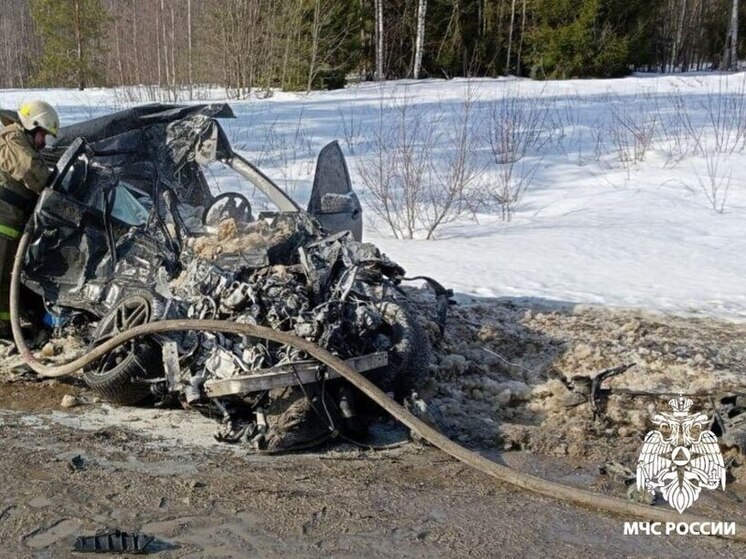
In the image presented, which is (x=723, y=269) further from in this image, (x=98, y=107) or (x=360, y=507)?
(x=98, y=107)

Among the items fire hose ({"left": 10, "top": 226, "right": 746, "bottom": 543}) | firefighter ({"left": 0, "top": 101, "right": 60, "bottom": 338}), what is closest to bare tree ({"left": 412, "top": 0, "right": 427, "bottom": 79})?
firefighter ({"left": 0, "top": 101, "right": 60, "bottom": 338})

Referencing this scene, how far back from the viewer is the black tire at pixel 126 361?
16.1ft

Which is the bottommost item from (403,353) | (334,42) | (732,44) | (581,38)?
(403,353)

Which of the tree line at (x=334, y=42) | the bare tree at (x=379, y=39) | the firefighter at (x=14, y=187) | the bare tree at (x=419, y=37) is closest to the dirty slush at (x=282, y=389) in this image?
the firefighter at (x=14, y=187)

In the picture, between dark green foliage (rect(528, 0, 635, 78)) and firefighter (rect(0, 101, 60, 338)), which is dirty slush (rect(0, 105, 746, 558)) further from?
dark green foliage (rect(528, 0, 635, 78))

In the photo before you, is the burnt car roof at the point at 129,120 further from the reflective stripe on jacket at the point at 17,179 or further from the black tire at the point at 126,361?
the black tire at the point at 126,361

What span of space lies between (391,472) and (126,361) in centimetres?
179

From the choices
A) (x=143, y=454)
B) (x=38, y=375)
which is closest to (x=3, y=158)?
(x=38, y=375)

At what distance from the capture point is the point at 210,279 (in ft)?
16.3

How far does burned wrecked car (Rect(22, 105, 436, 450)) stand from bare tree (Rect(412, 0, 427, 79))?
2328 cm

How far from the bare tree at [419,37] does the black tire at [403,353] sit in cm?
2512

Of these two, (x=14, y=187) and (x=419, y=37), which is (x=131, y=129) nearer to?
(x=14, y=187)

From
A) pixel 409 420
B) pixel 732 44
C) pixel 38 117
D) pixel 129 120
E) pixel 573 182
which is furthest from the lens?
pixel 732 44

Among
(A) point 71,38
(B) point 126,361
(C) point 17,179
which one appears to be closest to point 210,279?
(B) point 126,361
